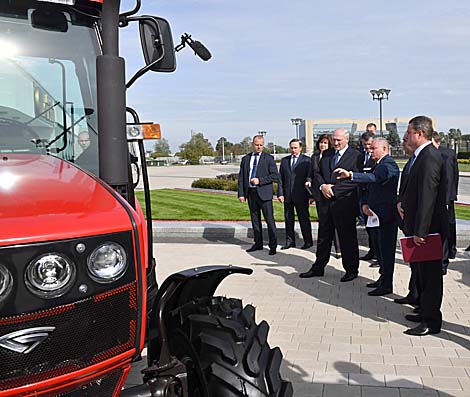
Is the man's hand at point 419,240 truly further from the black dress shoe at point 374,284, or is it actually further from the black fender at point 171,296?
the black fender at point 171,296

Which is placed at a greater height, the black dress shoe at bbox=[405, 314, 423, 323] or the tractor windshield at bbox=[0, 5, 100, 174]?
the tractor windshield at bbox=[0, 5, 100, 174]

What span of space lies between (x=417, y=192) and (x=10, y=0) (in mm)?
3590

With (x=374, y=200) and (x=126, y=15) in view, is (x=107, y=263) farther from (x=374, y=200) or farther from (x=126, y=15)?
(x=374, y=200)

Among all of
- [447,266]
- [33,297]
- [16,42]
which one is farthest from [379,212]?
[33,297]

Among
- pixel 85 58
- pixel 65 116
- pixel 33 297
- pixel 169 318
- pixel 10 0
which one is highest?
pixel 10 0

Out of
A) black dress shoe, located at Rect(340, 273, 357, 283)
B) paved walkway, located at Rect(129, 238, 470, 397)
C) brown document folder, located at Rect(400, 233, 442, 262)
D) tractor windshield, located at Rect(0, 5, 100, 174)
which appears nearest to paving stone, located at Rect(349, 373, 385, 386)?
paved walkway, located at Rect(129, 238, 470, 397)

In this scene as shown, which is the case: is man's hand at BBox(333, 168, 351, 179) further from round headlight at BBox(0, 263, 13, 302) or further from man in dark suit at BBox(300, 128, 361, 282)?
round headlight at BBox(0, 263, 13, 302)

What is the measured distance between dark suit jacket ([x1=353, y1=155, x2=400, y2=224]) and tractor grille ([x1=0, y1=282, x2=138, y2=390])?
14.9ft

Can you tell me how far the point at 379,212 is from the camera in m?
6.31

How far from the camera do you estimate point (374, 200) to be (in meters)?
6.43

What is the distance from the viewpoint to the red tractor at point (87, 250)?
1946 millimetres

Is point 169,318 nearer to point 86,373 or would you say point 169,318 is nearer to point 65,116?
point 86,373

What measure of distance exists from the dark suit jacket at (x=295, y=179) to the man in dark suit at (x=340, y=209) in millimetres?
1873

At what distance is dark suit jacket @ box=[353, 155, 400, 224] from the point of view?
20.6 feet
